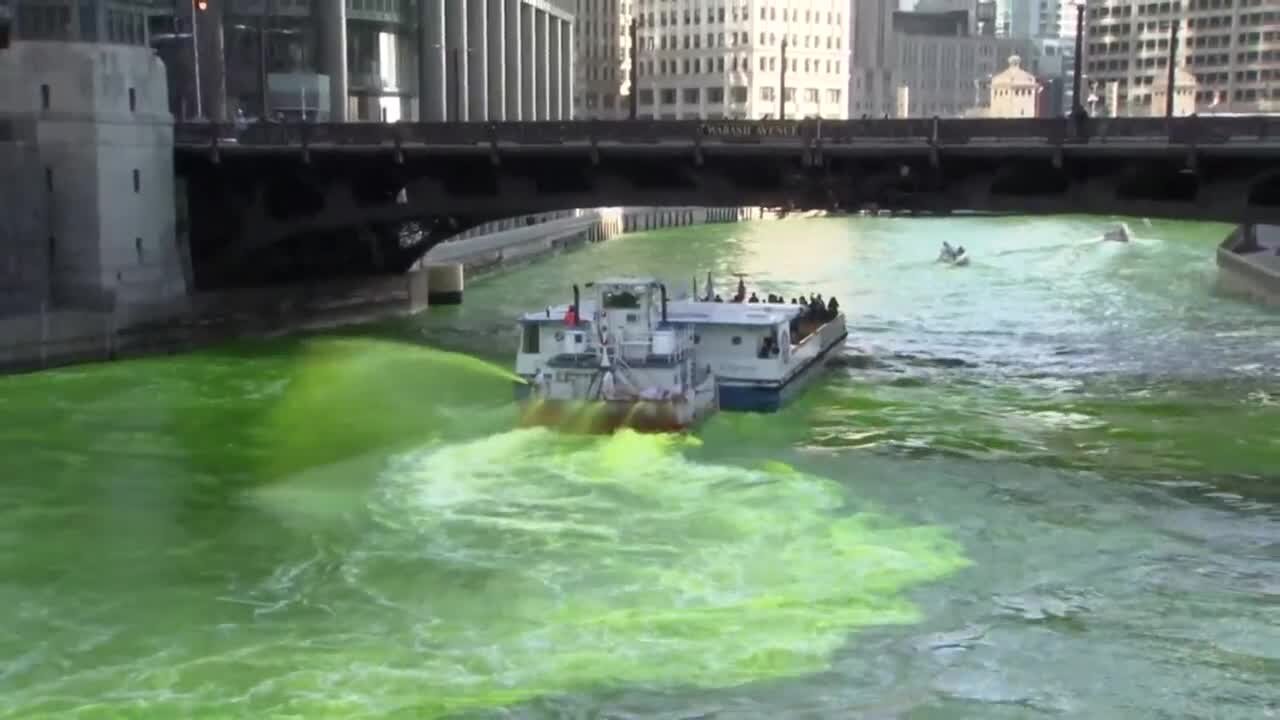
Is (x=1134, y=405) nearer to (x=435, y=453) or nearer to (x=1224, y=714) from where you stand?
(x=435, y=453)

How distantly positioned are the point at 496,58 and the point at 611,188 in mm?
68450

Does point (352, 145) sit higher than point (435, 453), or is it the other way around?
point (352, 145)

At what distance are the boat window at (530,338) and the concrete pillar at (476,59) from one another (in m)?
71.3

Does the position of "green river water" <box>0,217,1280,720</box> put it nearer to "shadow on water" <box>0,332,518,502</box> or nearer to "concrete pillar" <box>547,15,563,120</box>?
"shadow on water" <box>0,332,518,502</box>

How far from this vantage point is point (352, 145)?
5294 cm

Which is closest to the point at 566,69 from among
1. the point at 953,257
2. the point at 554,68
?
the point at 554,68

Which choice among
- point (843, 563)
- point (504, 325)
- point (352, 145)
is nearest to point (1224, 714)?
point (843, 563)

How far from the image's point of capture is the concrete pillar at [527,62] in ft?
436

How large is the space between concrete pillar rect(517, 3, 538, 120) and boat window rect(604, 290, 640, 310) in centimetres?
9386

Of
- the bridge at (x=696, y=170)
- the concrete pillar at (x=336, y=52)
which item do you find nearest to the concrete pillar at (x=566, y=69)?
the concrete pillar at (x=336, y=52)

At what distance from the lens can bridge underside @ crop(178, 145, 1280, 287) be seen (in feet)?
150

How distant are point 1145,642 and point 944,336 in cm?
3642

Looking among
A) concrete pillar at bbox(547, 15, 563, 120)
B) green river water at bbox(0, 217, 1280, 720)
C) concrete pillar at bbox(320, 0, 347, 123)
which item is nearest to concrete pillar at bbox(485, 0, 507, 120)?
concrete pillar at bbox(547, 15, 563, 120)

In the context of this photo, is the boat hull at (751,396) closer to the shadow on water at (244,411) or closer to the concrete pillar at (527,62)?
the shadow on water at (244,411)
